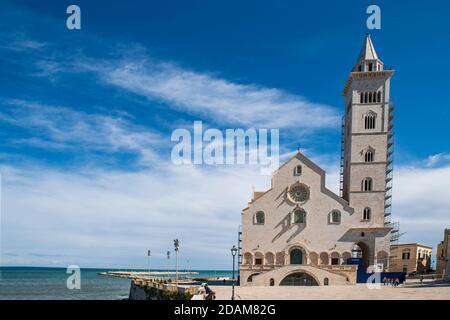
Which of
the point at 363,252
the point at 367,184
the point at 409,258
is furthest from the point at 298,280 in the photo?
the point at 409,258

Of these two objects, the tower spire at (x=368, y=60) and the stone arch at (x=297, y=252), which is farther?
the tower spire at (x=368, y=60)

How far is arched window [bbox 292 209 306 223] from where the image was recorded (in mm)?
59625

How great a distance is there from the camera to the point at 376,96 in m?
63.1

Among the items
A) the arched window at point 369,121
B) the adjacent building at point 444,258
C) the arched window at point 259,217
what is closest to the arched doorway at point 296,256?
the arched window at point 259,217

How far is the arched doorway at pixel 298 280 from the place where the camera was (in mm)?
52781

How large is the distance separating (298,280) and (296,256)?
5930 millimetres

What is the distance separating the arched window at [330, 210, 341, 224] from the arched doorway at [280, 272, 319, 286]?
382 inches

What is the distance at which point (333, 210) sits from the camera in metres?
59.7

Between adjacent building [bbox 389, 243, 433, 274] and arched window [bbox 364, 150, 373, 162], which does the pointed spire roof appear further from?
adjacent building [bbox 389, 243, 433, 274]

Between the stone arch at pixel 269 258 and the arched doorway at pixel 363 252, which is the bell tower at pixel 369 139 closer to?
the arched doorway at pixel 363 252

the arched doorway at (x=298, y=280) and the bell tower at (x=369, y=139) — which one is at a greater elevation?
the bell tower at (x=369, y=139)
